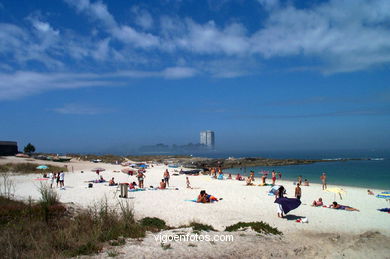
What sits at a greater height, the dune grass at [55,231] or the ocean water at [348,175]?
the dune grass at [55,231]

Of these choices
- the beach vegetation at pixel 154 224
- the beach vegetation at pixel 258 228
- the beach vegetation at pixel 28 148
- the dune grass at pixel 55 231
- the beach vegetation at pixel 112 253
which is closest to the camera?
the beach vegetation at pixel 112 253

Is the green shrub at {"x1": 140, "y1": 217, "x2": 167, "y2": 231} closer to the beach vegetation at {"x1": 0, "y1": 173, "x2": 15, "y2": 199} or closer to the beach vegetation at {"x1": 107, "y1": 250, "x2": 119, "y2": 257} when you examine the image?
the beach vegetation at {"x1": 107, "y1": 250, "x2": 119, "y2": 257}

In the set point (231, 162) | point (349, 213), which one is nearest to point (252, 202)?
point (349, 213)

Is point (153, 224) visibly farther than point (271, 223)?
No

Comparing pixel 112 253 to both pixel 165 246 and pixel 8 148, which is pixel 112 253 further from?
pixel 8 148

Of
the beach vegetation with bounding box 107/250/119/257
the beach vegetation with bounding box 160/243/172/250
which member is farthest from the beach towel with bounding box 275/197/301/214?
the beach vegetation with bounding box 107/250/119/257

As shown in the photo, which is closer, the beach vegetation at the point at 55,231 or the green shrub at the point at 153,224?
the beach vegetation at the point at 55,231

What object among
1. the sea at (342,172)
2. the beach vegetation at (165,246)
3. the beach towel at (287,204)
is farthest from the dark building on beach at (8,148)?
the beach vegetation at (165,246)

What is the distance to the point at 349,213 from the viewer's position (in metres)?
13.1

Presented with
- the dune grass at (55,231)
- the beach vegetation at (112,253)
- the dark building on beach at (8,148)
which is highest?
the dark building on beach at (8,148)

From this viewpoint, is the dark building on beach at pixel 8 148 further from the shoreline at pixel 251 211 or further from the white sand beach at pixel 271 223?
the shoreline at pixel 251 211

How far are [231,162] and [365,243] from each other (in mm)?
53605

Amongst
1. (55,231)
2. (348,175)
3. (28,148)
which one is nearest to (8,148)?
(28,148)

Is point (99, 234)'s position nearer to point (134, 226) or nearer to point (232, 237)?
point (134, 226)
